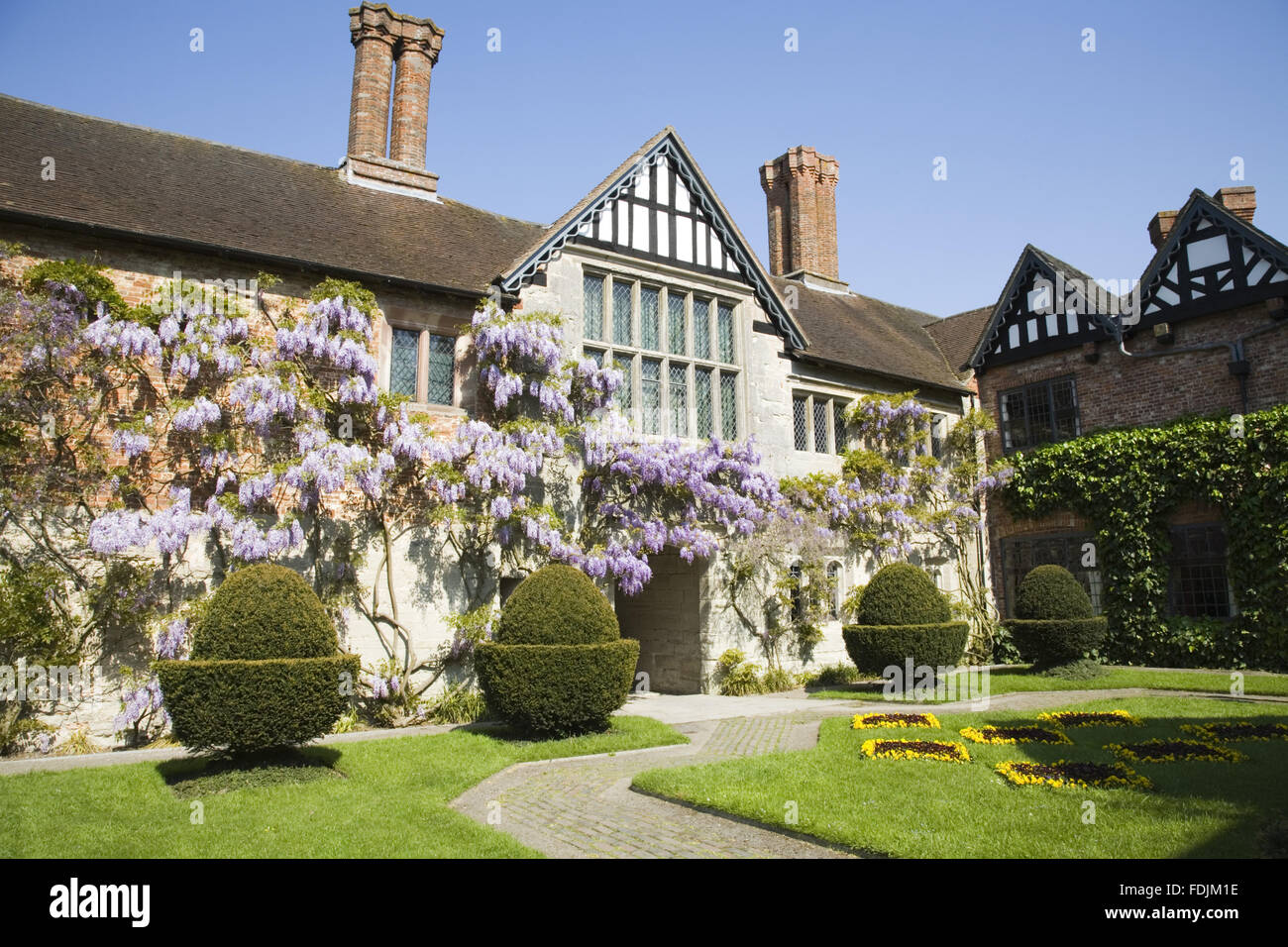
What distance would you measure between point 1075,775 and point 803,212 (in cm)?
1920

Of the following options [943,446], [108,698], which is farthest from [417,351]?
[943,446]

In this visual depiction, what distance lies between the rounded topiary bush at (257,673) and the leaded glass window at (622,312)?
8.55m

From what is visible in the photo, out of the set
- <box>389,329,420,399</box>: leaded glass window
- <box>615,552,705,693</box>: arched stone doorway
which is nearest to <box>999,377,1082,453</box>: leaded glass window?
<box>615,552,705,693</box>: arched stone doorway

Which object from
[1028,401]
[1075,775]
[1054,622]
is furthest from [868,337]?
[1075,775]

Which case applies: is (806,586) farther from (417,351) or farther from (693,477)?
(417,351)

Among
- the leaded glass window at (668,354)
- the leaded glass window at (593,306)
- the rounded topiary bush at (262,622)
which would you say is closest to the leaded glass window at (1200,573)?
the leaded glass window at (668,354)

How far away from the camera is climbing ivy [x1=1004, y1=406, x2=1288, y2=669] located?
615 inches

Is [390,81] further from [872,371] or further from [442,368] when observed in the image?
[872,371]

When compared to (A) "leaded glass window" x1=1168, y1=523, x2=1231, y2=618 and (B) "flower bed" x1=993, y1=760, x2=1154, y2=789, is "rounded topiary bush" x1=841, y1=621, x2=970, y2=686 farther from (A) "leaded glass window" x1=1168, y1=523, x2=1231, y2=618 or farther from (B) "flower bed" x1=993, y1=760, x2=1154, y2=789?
(A) "leaded glass window" x1=1168, y1=523, x2=1231, y2=618

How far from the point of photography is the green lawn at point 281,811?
18.6ft

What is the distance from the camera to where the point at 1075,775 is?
699 centimetres

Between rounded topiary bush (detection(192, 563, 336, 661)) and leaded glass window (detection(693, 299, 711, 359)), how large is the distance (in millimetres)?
10014

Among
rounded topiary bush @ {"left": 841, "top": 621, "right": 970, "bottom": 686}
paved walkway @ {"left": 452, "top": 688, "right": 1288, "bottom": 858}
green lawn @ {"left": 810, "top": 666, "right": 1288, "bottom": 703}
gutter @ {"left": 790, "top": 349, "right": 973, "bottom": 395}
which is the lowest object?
paved walkway @ {"left": 452, "top": 688, "right": 1288, "bottom": 858}
